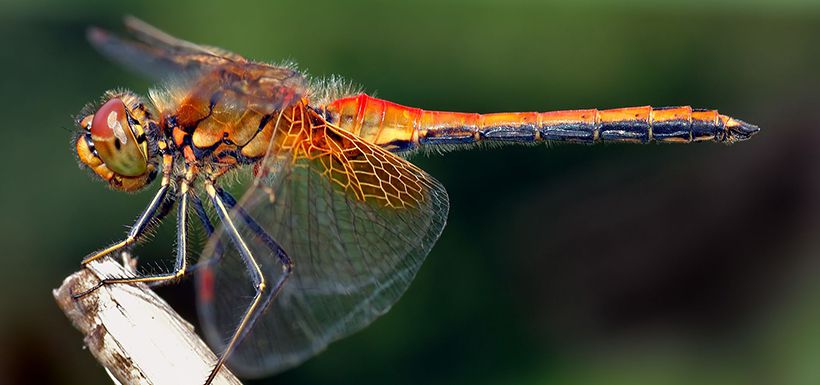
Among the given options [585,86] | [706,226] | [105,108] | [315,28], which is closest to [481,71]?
[585,86]

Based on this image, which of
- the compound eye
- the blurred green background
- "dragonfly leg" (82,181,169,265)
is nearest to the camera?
"dragonfly leg" (82,181,169,265)

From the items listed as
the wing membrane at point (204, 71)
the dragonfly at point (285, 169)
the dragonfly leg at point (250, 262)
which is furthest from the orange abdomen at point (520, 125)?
the dragonfly leg at point (250, 262)

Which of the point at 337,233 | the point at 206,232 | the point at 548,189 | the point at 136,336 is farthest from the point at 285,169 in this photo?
the point at 548,189

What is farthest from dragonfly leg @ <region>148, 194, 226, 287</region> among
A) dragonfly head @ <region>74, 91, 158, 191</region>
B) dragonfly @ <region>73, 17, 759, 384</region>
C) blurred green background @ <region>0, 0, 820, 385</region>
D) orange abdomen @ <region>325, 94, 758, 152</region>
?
orange abdomen @ <region>325, 94, 758, 152</region>

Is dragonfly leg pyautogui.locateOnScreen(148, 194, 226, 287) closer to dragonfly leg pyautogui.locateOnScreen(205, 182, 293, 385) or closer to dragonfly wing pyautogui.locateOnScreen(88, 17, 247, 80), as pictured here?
dragonfly leg pyautogui.locateOnScreen(205, 182, 293, 385)

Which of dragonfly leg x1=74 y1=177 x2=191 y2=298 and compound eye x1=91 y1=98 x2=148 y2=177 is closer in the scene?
dragonfly leg x1=74 y1=177 x2=191 y2=298

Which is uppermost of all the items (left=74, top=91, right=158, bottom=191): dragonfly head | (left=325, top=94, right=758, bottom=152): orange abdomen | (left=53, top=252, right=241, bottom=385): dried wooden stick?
(left=74, top=91, right=158, bottom=191): dragonfly head
